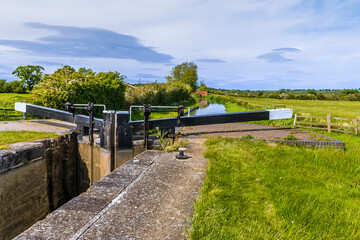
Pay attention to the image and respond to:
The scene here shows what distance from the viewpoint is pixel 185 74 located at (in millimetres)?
53219

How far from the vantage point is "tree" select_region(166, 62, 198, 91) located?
52925mm

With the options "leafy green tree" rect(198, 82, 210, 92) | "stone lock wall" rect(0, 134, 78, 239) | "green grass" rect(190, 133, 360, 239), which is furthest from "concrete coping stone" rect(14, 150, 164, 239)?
"leafy green tree" rect(198, 82, 210, 92)

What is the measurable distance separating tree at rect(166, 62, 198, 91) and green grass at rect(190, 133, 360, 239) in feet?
158

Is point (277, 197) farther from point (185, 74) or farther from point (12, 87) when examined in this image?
point (185, 74)

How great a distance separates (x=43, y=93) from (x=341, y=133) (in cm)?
1275

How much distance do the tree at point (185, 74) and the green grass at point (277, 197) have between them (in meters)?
48.3

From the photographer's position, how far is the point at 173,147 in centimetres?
520

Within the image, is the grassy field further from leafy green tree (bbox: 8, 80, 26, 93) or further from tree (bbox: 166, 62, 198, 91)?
leafy green tree (bbox: 8, 80, 26, 93)

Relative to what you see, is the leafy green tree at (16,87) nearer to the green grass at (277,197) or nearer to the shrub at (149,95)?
the shrub at (149,95)

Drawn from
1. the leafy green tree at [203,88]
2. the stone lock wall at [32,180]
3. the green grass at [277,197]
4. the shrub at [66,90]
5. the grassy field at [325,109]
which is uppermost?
the leafy green tree at [203,88]

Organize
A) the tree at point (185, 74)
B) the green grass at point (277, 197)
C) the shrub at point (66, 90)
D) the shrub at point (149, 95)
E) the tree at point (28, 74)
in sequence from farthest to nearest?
the tree at point (185, 74) → the tree at point (28, 74) → the shrub at point (149, 95) → the shrub at point (66, 90) → the green grass at point (277, 197)

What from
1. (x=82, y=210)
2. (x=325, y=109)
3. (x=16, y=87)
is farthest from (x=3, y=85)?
(x=325, y=109)

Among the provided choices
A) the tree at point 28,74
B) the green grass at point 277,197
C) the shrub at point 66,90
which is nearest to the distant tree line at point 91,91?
the shrub at point 66,90

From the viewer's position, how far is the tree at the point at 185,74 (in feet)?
174
